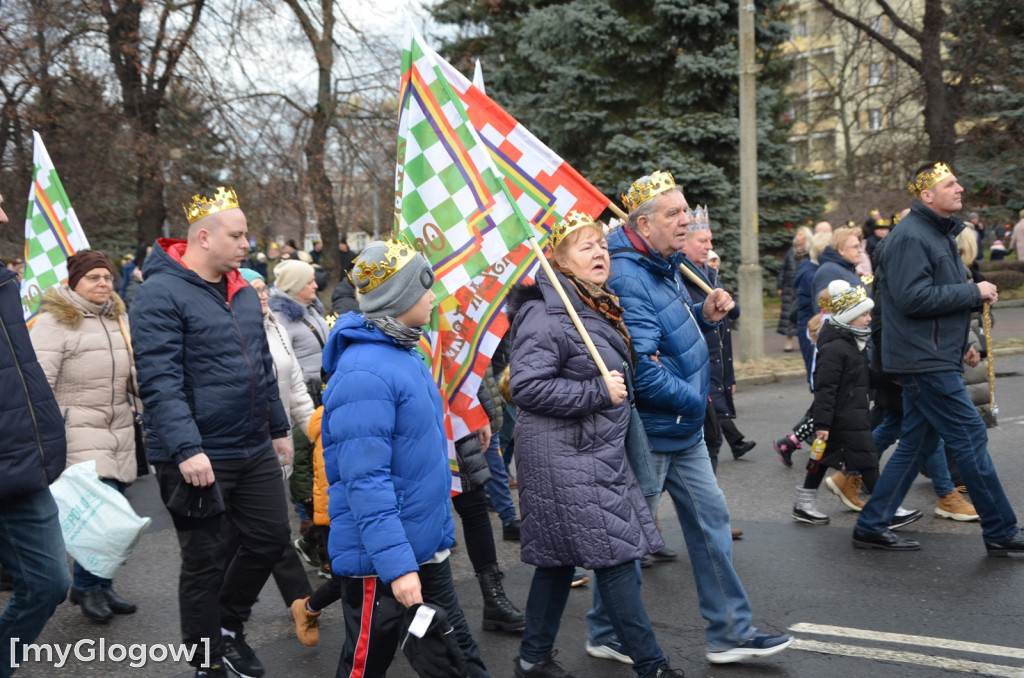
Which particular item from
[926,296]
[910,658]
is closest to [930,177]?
[926,296]

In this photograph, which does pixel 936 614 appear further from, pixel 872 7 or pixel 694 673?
pixel 872 7

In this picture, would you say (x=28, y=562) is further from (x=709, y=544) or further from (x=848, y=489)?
(x=848, y=489)

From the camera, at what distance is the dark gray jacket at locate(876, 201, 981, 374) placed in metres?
5.41

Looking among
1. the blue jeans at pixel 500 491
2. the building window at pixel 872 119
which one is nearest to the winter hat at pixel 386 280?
the blue jeans at pixel 500 491

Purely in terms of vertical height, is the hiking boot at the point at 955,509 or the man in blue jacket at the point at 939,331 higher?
the man in blue jacket at the point at 939,331

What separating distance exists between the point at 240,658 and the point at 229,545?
1.65 ft

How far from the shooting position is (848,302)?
652cm

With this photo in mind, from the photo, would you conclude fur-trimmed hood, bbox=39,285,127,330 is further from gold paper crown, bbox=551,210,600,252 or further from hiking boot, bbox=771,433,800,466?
hiking boot, bbox=771,433,800,466

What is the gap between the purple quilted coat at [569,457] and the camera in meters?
3.79

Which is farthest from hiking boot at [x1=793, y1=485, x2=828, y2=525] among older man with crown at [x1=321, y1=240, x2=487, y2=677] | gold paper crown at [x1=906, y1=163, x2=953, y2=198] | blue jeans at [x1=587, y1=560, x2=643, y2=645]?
older man with crown at [x1=321, y1=240, x2=487, y2=677]

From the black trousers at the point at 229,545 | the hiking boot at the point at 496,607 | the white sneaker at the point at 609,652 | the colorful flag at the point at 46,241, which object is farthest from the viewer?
the colorful flag at the point at 46,241

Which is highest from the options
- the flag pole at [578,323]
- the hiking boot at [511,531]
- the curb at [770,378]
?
the flag pole at [578,323]

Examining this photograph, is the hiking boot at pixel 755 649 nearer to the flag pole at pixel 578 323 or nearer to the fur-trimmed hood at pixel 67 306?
the flag pole at pixel 578 323

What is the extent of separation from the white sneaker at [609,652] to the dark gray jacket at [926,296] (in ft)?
7.45
